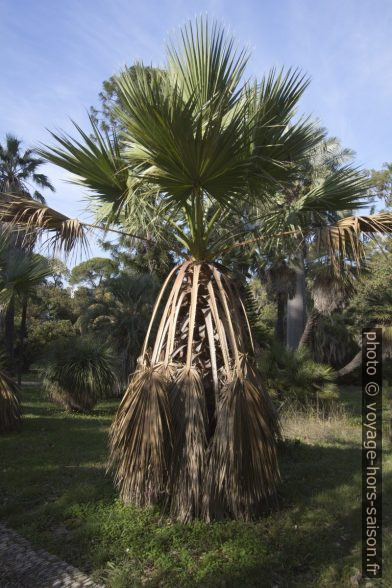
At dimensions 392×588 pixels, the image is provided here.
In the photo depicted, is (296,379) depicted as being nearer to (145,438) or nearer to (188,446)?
(188,446)

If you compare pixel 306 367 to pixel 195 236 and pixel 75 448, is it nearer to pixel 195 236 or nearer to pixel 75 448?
pixel 75 448

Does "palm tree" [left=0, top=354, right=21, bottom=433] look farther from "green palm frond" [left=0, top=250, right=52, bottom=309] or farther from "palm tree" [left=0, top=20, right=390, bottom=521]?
"palm tree" [left=0, top=20, right=390, bottom=521]

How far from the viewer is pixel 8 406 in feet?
29.4

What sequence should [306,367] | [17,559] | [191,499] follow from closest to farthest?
[17,559] → [191,499] → [306,367]

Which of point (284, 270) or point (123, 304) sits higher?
point (284, 270)

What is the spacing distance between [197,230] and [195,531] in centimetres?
288

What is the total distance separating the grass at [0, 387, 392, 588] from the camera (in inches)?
150

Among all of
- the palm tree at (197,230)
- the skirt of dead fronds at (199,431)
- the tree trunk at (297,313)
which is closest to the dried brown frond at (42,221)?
the palm tree at (197,230)

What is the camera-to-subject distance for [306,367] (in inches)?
490

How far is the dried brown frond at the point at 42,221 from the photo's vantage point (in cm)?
511

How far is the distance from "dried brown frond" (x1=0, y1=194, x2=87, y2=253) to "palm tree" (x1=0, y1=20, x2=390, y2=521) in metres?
0.01

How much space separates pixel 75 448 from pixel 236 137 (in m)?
5.83

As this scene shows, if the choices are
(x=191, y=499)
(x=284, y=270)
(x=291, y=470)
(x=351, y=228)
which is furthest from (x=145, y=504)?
(x=284, y=270)

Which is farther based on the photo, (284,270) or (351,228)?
(284,270)
